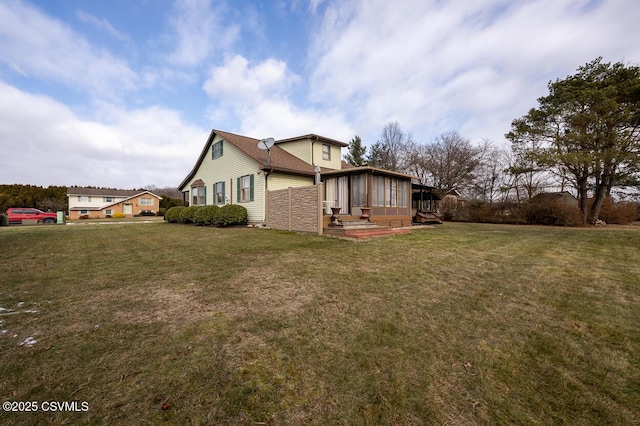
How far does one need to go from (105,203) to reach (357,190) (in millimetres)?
49492

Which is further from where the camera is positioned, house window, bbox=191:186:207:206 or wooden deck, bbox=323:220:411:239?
house window, bbox=191:186:207:206

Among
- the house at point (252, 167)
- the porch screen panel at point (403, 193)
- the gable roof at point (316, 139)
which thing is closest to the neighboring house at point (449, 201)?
the porch screen panel at point (403, 193)

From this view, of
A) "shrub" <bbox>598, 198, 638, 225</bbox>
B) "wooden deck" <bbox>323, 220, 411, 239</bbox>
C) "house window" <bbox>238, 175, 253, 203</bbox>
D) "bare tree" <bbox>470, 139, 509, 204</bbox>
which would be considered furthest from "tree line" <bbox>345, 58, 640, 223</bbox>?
"house window" <bbox>238, 175, 253, 203</bbox>

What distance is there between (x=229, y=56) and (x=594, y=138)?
21.8m

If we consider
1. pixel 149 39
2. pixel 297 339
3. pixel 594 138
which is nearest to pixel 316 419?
pixel 297 339

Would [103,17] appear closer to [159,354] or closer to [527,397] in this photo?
[159,354]

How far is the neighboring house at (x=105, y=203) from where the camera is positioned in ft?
133

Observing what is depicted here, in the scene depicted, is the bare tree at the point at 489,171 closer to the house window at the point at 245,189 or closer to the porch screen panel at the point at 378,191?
the porch screen panel at the point at 378,191

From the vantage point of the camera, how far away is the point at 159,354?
224 centimetres

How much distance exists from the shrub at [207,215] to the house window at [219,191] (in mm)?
1715

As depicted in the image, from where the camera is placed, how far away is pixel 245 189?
1455 cm

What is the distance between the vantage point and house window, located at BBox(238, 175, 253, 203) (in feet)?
46.3

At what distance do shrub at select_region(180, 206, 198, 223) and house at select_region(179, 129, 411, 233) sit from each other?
1.54 m

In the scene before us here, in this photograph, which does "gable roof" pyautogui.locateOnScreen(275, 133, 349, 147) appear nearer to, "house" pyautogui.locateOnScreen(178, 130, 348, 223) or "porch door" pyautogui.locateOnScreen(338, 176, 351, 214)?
"house" pyautogui.locateOnScreen(178, 130, 348, 223)
